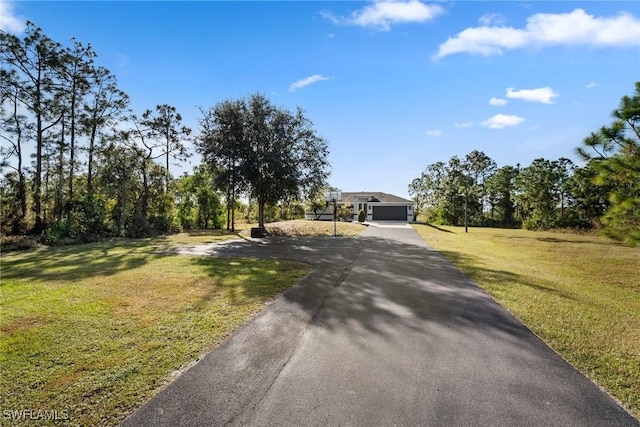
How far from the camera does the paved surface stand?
7.25 ft

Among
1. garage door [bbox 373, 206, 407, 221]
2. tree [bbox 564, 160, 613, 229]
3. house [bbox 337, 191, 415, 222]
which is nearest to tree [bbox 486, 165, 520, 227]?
tree [bbox 564, 160, 613, 229]

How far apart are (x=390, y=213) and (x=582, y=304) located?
29443 mm

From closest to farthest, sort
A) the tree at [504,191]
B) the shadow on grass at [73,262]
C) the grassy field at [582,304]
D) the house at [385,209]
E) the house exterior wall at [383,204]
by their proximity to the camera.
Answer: the grassy field at [582,304], the shadow on grass at [73,262], the tree at [504,191], the house exterior wall at [383,204], the house at [385,209]

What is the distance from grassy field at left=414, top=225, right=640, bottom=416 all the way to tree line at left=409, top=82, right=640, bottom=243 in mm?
1333

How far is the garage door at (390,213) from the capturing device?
33906mm

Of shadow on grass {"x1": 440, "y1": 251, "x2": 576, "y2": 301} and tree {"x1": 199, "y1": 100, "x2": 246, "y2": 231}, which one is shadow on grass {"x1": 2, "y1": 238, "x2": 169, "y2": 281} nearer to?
tree {"x1": 199, "y1": 100, "x2": 246, "y2": 231}

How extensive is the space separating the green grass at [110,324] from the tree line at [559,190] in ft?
20.6

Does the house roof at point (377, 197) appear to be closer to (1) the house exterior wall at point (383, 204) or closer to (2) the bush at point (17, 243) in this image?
(1) the house exterior wall at point (383, 204)

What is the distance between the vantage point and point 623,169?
5141mm

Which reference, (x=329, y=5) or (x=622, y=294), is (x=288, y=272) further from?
(x=329, y=5)

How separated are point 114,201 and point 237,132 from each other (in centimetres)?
856

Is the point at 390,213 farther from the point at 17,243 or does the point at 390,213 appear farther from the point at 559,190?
the point at 17,243

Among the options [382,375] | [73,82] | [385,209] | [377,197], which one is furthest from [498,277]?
[377,197]

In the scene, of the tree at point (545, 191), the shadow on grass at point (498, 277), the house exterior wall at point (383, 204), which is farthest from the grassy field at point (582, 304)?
the house exterior wall at point (383, 204)
